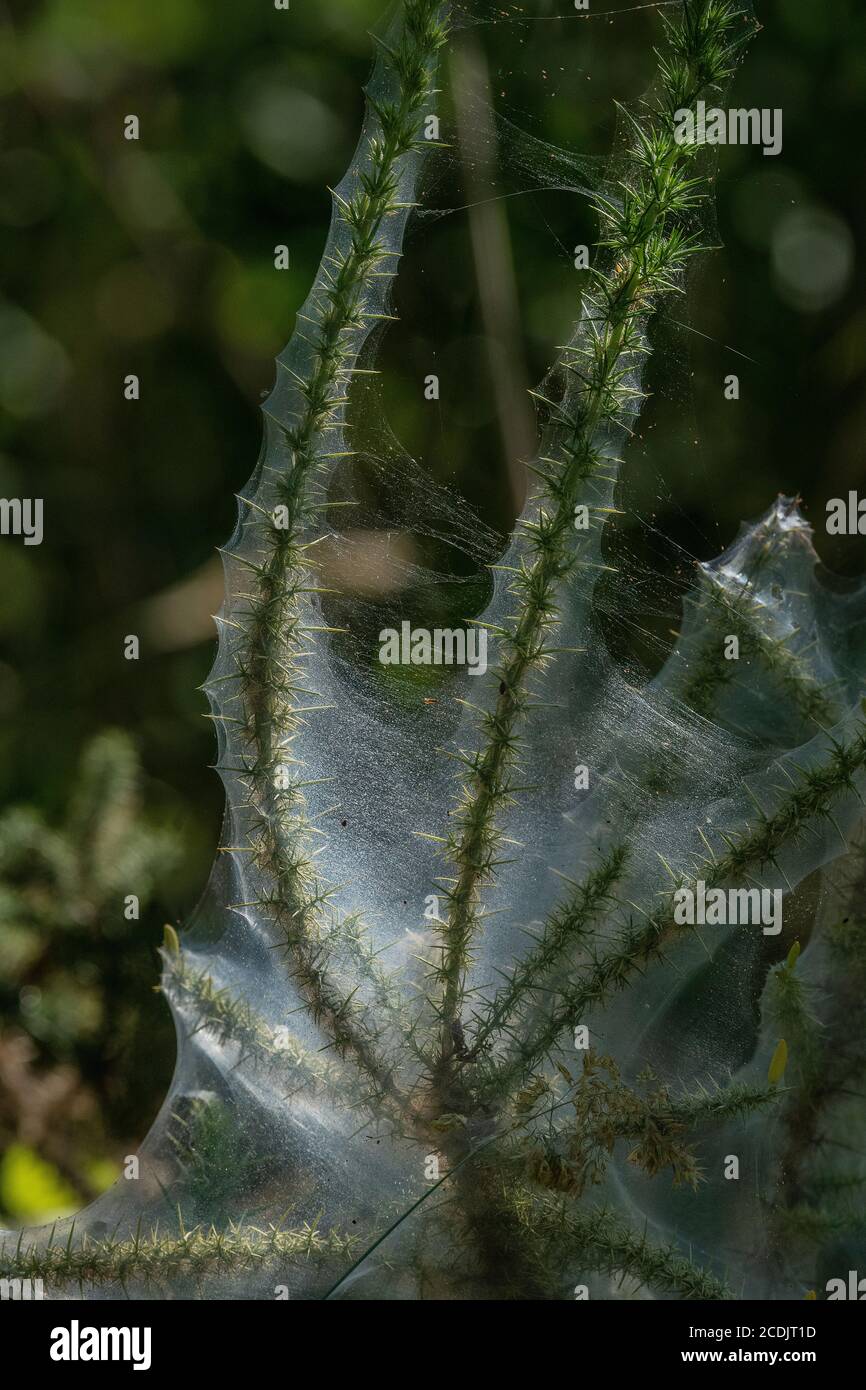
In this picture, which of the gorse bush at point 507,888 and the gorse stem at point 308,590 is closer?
the gorse stem at point 308,590

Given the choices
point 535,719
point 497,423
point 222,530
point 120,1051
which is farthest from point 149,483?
point 535,719

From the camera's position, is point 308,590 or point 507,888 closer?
point 308,590

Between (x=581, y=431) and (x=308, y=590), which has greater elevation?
(x=581, y=431)

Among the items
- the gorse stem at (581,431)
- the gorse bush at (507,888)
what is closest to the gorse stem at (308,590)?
the gorse bush at (507,888)

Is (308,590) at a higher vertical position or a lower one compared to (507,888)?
higher

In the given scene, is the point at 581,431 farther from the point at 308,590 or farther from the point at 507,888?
the point at 507,888

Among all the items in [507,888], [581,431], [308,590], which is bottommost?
[507,888]

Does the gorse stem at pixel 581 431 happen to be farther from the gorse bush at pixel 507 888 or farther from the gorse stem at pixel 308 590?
the gorse stem at pixel 308 590

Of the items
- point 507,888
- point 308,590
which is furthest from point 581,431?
point 507,888

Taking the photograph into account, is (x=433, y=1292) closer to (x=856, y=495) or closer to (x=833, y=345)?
(x=856, y=495)
